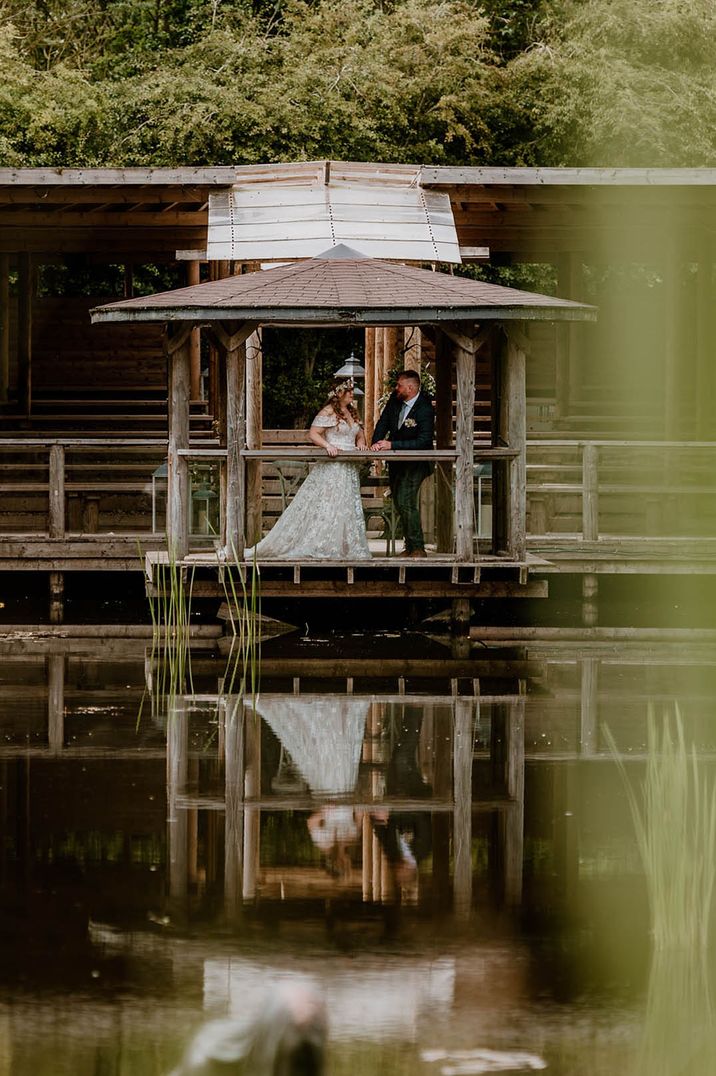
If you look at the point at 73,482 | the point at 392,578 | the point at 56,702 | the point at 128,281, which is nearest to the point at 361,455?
the point at 392,578

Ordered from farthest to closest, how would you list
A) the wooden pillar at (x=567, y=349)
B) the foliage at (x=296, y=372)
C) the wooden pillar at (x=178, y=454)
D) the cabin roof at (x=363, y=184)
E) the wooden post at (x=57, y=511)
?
1. the foliage at (x=296, y=372)
2. the wooden pillar at (x=567, y=349)
3. the wooden post at (x=57, y=511)
4. the cabin roof at (x=363, y=184)
5. the wooden pillar at (x=178, y=454)

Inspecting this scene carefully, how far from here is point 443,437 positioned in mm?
15297

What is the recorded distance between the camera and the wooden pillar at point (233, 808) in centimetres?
586

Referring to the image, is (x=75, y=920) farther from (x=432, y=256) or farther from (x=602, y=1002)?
(x=432, y=256)

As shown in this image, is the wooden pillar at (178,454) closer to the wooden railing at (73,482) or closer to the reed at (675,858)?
the wooden railing at (73,482)

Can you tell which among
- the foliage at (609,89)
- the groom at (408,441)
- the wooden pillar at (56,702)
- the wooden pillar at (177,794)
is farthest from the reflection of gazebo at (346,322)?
the foliage at (609,89)

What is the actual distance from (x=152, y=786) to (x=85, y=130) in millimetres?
18961

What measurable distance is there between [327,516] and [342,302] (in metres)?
1.86

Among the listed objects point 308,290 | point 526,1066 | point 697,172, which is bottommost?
point 526,1066

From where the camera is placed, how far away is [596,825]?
6848mm

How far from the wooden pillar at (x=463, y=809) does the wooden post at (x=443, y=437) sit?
457cm

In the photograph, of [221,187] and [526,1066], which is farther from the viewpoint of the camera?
[221,187]

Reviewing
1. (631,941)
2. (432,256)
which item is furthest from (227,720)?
(432,256)

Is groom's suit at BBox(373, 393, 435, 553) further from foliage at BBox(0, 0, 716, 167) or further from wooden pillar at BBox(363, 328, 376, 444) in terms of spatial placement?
foliage at BBox(0, 0, 716, 167)
